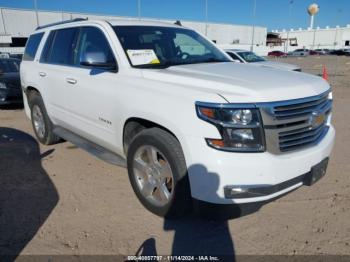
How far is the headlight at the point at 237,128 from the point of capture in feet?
8.73

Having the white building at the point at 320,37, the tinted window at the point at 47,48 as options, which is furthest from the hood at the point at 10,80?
the white building at the point at 320,37

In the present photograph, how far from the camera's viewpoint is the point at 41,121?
587 cm

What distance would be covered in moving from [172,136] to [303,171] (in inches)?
47.5

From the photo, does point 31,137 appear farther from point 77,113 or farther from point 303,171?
point 303,171

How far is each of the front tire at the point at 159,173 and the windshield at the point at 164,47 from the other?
958mm

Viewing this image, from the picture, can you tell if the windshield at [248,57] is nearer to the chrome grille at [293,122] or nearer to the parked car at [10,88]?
the parked car at [10,88]

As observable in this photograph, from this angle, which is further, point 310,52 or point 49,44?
point 310,52

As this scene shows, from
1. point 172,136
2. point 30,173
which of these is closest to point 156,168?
point 172,136

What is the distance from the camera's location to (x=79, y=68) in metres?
4.34

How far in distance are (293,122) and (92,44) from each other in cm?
265

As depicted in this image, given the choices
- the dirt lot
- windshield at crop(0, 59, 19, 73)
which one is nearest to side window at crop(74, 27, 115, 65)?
the dirt lot

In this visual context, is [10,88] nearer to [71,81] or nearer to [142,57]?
[71,81]

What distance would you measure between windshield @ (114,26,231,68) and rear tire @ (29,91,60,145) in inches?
92.6

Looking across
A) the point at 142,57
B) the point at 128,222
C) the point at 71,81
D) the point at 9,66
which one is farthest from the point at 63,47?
the point at 9,66
